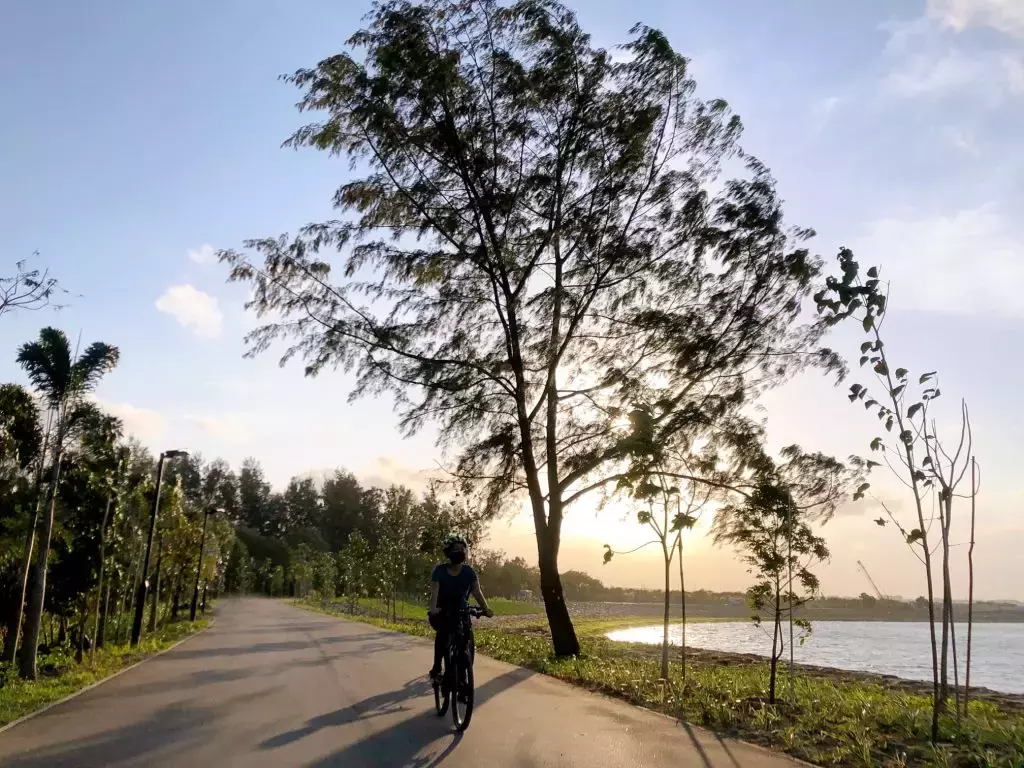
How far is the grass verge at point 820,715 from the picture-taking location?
763 cm

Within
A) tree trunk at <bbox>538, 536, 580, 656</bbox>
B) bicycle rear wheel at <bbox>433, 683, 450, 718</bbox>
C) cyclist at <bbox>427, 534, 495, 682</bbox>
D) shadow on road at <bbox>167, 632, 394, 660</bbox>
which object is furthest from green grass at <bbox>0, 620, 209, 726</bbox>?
tree trunk at <bbox>538, 536, 580, 656</bbox>

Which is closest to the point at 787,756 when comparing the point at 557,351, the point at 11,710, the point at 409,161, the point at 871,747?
the point at 871,747

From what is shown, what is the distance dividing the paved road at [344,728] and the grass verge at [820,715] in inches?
25.3

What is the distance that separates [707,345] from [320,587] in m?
68.1

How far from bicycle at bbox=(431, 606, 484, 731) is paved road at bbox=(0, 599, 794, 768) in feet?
0.69

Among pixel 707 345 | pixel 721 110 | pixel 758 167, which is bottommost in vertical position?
pixel 707 345

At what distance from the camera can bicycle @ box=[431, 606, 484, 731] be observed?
8.67 meters

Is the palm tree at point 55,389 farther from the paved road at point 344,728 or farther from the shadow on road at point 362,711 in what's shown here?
the shadow on road at point 362,711

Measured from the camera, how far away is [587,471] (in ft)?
63.7

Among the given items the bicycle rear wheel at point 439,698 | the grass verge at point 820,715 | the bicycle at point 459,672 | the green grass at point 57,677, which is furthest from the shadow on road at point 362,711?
the green grass at point 57,677

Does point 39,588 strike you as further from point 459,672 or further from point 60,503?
point 459,672

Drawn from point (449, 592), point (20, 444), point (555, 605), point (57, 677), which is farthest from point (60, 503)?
point (449, 592)

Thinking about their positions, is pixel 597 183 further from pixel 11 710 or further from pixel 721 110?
pixel 11 710

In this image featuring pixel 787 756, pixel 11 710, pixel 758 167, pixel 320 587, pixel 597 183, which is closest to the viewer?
pixel 787 756
